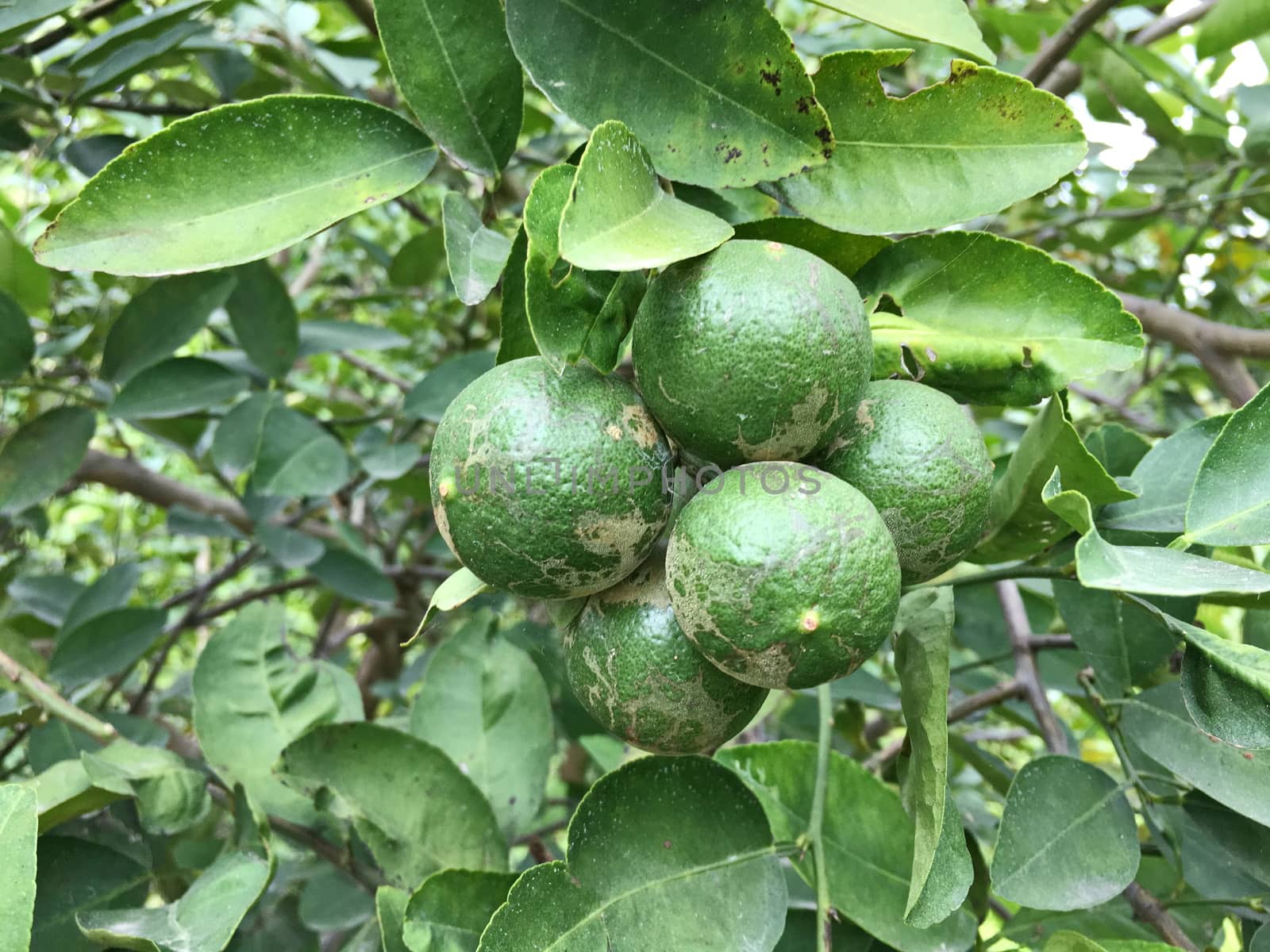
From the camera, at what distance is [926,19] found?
650mm

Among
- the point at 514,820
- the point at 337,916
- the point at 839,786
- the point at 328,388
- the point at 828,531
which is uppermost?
the point at 828,531

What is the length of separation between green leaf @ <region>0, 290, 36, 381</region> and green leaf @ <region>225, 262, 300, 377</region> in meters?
0.26

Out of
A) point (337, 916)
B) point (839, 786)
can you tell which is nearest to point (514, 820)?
point (337, 916)

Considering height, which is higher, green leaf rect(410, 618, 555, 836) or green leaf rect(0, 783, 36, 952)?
green leaf rect(0, 783, 36, 952)

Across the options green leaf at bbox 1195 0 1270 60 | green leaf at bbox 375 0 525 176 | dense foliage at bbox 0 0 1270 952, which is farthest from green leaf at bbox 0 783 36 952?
green leaf at bbox 1195 0 1270 60

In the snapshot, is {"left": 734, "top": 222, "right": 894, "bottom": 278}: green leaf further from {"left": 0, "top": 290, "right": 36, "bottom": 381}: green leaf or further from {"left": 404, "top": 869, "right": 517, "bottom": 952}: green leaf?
{"left": 0, "top": 290, "right": 36, "bottom": 381}: green leaf

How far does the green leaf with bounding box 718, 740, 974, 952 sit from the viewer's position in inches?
33.5

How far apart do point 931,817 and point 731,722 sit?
0.17 m

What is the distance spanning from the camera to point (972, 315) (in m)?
0.77

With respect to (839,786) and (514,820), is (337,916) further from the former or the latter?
(839,786)

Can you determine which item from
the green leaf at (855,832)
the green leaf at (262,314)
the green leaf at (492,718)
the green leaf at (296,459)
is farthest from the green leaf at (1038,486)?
the green leaf at (262,314)

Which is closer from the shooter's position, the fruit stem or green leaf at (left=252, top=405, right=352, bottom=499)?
the fruit stem

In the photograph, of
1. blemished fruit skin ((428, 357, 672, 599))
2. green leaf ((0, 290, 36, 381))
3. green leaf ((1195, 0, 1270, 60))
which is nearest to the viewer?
blemished fruit skin ((428, 357, 672, 599))

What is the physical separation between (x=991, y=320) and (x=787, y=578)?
0.31 meters
